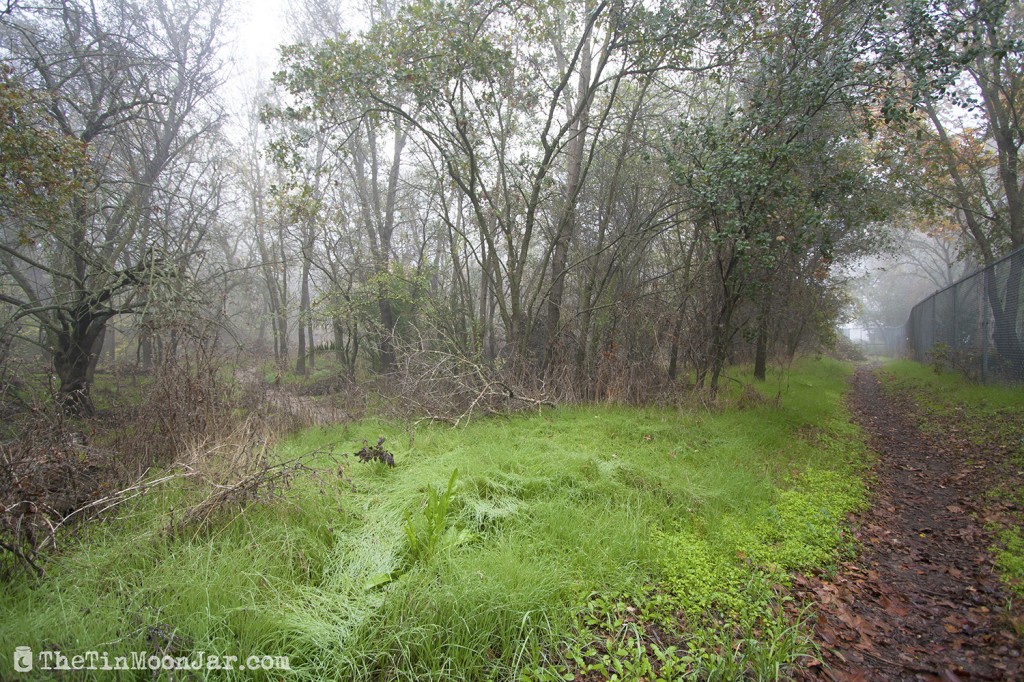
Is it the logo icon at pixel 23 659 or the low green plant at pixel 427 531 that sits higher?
the low green plant at pixel 427 531

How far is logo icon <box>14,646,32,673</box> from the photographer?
6.45ft

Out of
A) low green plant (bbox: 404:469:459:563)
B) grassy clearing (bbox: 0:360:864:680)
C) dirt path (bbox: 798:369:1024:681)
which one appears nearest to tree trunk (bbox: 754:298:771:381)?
dirt path (bbox: 798:369:1024:681)

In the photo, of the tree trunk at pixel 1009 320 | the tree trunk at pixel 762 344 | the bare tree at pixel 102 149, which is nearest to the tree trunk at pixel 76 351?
the bare tree at pixel 102 149

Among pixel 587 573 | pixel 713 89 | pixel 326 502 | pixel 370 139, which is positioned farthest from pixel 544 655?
pixel 370 139

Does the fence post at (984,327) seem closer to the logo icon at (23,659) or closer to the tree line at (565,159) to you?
the tree line at (565,159)

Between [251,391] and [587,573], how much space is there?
16.3 feet

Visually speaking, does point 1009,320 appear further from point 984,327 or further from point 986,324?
point 984,327

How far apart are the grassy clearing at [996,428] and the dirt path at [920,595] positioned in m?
0.12

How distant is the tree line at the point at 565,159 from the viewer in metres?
6.04

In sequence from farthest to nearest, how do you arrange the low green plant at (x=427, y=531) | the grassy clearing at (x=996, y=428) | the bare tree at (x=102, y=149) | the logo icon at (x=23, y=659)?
1. the bare tree at (x=102, y=149)
2. the grassy clearing at (x=996, y=428)
3. the low green plant at (x=427, y=531)
4. the logo icon at (x=23, y=659)

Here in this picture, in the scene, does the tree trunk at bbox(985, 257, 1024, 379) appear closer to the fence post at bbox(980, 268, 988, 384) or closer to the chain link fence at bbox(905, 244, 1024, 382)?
the chain link fence at bbox(905, 244, 1024, 382)

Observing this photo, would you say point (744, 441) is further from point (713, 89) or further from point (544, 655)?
point (713, 89)

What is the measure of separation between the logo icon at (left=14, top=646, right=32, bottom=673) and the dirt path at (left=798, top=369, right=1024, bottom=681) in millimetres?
3722

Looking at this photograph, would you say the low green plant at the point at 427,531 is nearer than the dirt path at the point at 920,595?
No
